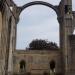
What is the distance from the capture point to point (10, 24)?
80.4 feet

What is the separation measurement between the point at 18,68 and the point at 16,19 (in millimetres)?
4972

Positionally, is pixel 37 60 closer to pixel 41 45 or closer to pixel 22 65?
pixel 22 65

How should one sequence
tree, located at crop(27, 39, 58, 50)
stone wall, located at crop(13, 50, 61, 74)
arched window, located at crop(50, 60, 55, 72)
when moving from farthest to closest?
1. tree, located at crop(27, 39, 58, 50)
2. arched window, located at crop(50, 60, 55, 72)
3. stone wall, located at crop(13, 50, 61, 74)

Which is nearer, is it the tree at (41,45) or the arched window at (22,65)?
the arched window at (22,65)

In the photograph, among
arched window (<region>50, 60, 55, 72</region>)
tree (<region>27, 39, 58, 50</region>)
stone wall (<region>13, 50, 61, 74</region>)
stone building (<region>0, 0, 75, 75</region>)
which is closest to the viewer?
stone building (<region>0, 0, 75, 75</region>)

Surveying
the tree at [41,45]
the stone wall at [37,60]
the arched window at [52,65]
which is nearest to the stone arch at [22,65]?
the stone wall at [37,60]

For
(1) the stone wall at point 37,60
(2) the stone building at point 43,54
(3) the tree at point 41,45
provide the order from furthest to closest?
(3) the tree at point 41,45
(1) the stone wall at point 37,60
(2) the stone building at point 43,54

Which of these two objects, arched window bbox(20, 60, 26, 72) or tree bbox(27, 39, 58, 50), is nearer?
arched window bbox(20, 60, 26, 72)

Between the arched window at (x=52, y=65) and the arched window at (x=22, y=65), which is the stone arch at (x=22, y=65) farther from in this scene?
the arched window at (x=52, y=65)

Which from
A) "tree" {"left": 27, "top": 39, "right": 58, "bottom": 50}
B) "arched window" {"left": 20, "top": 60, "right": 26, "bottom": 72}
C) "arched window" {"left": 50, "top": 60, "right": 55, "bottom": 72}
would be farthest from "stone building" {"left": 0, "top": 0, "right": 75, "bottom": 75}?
"tree" {"left": 27, "top": 39, "right": 58, "bottom": 50}

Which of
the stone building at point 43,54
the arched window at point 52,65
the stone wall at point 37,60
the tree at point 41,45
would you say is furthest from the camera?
the tree at point 41,45

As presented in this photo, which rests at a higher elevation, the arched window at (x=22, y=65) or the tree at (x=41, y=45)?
the tree at (x=41, y=45)

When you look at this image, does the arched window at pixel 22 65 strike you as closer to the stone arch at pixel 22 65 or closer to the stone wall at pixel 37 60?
the stone arch at pixel 22 65

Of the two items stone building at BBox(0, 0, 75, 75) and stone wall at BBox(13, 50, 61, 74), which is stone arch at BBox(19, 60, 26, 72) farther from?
stone wall at BBox(13, 50, 61, 74)
